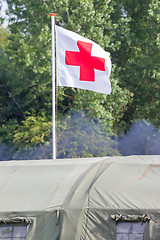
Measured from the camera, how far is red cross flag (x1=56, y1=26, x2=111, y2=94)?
10.7m

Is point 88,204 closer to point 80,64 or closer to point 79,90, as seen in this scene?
point 80,64

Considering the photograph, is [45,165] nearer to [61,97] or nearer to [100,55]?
[100,55]

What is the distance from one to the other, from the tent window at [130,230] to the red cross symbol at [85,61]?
5.10 m

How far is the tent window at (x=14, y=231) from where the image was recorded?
6.45m

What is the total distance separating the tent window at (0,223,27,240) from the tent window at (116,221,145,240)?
131cm

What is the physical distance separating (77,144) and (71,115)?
1.24 metres

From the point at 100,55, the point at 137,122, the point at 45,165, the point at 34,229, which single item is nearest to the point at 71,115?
the point at 137,122

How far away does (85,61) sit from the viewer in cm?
1084

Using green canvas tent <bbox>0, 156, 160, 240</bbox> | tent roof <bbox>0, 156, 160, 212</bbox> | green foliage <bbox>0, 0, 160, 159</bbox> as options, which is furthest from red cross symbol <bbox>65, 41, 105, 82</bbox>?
green foliage <bbox>0, 0, 160, 159</bbox>

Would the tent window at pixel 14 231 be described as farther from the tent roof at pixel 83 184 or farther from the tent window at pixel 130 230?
the tent window at pixel 130 230

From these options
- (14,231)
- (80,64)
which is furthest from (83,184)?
(80,64)

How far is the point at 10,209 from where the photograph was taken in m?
6.65

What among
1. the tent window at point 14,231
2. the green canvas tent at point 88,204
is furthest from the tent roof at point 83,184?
the tent window at point 14,231

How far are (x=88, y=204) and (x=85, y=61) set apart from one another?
5.05m
